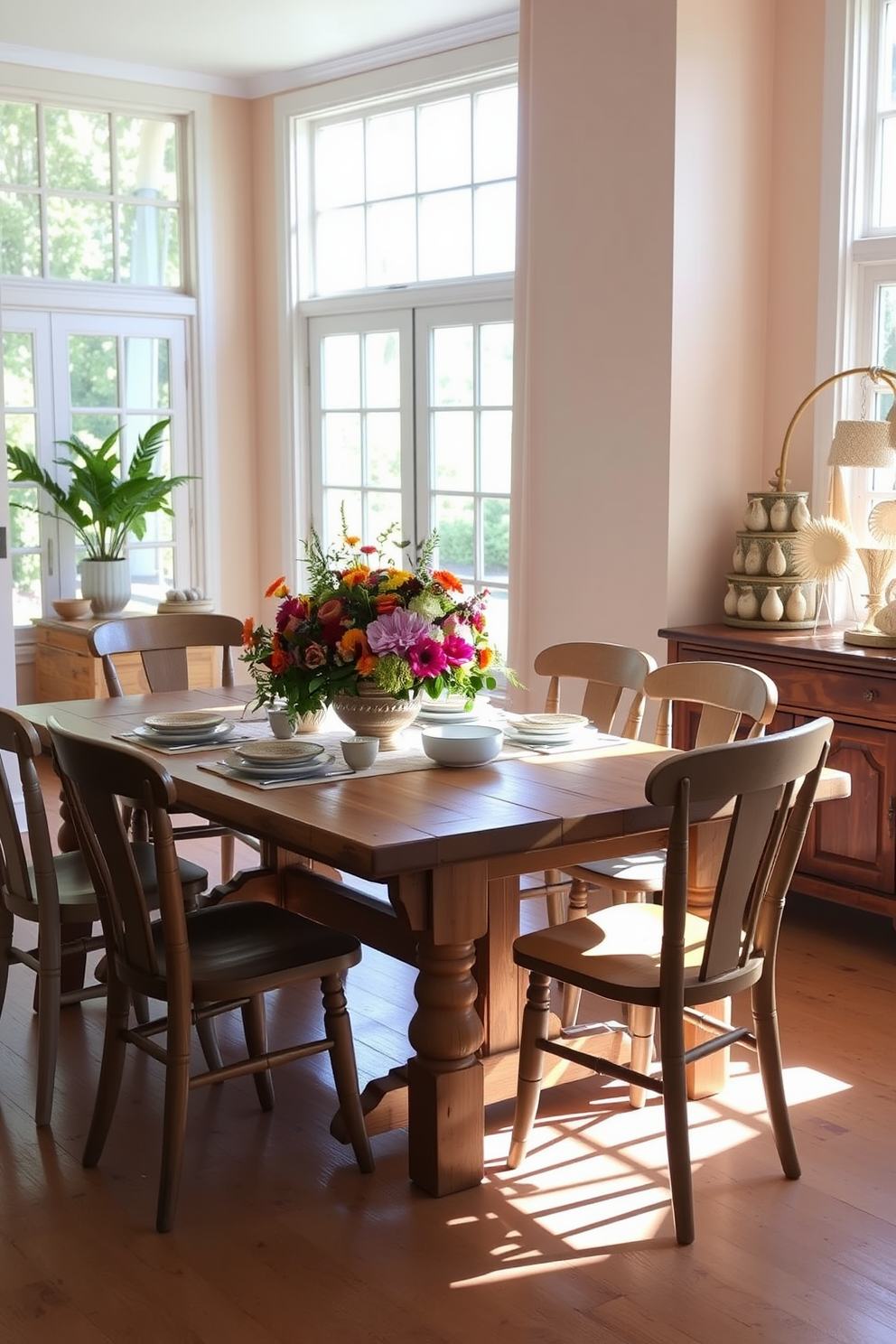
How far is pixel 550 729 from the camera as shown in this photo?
333cm

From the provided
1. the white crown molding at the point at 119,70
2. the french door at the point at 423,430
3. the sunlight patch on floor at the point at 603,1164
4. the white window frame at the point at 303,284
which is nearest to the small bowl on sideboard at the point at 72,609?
the white window frame at the point at 303,284

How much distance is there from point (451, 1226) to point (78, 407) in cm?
500

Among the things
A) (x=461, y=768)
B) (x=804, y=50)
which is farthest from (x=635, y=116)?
(x=461, y=768)

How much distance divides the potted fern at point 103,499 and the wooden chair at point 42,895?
3.44 m

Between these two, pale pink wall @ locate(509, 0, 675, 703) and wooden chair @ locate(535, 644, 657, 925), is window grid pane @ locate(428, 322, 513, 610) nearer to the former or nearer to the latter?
pale pink wall @ locate(509, 0, 675, 703)

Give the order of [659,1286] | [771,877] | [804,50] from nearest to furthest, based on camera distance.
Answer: [659,1286] → [771,877] → [804,50]

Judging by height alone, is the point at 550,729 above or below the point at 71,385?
below

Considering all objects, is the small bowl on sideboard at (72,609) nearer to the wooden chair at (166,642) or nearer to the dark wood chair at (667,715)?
the wooden chair at (166,642)

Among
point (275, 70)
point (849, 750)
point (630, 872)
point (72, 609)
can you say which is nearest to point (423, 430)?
point (72, 609)

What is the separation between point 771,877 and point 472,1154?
0.77m

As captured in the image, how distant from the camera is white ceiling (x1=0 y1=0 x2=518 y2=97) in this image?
571 cm

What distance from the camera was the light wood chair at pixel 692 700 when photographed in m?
3.20

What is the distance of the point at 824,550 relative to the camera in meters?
4.58

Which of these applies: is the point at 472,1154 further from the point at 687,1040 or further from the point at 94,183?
the point at 94,183
